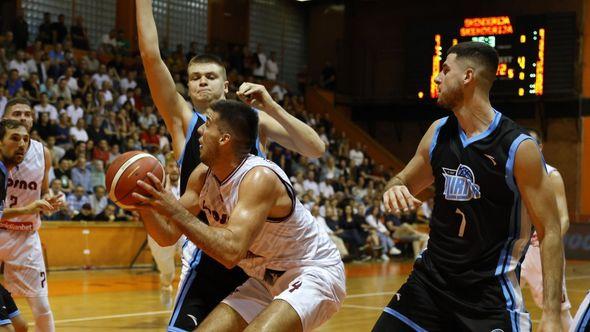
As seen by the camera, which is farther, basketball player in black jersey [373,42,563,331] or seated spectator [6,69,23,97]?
seated spectator [6,69,23,97]

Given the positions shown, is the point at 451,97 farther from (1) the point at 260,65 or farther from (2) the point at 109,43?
(1) the point at 260,65

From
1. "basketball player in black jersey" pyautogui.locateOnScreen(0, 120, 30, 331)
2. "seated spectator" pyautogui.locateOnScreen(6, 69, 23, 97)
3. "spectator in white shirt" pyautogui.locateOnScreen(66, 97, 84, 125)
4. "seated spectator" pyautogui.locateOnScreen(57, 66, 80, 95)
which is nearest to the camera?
"basketball player in black jersey" pyautogui.locateOnScreen(0, 120, 30, 331)

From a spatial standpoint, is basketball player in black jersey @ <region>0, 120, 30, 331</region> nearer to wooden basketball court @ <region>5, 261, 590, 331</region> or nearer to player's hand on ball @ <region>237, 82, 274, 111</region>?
player's hand on ball @ <region>237, 82, 274, 111</region>

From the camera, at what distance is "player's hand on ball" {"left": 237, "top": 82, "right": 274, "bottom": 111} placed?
4547mm

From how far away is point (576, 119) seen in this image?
2261 cm

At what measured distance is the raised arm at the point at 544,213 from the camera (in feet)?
12.4

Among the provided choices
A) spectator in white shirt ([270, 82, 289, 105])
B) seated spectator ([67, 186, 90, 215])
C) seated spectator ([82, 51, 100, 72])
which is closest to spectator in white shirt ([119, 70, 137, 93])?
seated spectator ([82, 51, 100, 72])

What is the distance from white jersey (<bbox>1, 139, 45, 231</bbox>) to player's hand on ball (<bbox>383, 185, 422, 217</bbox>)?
349cm

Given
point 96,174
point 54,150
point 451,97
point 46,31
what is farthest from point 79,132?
point 451,97

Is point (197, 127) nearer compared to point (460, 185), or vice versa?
point (460, 185)

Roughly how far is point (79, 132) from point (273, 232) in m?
11.8

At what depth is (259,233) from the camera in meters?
4.07

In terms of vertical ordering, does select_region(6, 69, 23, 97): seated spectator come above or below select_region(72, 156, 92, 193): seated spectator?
above

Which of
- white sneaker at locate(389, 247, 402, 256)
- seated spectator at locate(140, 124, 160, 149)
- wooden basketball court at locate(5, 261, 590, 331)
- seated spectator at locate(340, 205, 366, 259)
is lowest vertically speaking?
white sneaker at locate(389, 247, 402, 256)
